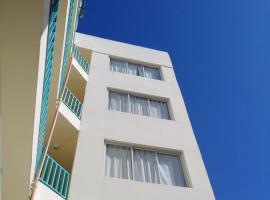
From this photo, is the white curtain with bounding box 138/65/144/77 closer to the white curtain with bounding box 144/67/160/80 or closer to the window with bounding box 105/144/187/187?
the white curtain with bounding box 144/67/160/80

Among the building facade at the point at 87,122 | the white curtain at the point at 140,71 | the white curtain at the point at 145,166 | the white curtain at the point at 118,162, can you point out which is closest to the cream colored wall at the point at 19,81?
the building facade at the point at 87,122

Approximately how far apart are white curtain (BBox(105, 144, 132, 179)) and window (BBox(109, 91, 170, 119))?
238 centimetres

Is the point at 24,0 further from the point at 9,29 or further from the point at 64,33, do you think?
the point at 64,33

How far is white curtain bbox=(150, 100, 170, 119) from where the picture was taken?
1154cm

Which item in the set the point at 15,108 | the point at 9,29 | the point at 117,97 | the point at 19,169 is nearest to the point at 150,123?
the point at 117,97

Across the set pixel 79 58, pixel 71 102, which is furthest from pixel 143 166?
pixel 79 58

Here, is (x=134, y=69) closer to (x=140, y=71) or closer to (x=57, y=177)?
(x=140, y=71)

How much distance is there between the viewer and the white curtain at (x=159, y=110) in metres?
11.5

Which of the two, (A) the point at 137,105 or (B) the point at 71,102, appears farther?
(A) the point at 137,105

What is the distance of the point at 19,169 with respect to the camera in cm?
519

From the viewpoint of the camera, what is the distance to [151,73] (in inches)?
575

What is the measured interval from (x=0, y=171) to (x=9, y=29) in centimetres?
303

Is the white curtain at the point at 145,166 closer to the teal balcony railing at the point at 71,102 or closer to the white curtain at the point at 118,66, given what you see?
the teal balcony railing at the point at 71,102

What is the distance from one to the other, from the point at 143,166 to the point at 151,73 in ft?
22.4
